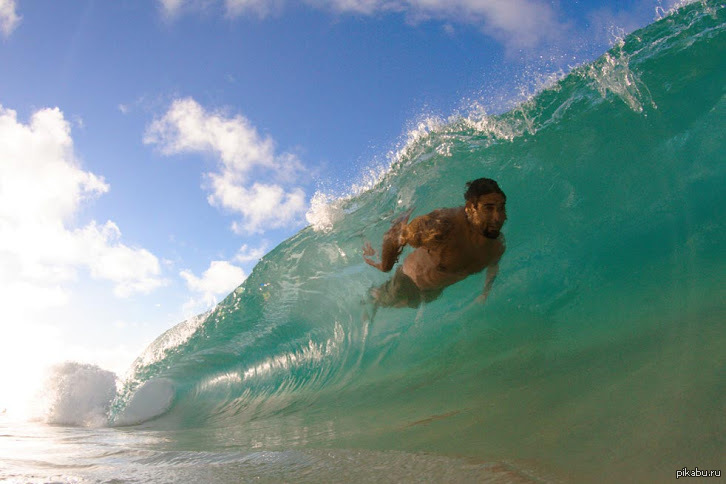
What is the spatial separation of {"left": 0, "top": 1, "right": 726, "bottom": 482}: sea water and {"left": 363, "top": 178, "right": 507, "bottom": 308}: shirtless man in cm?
92

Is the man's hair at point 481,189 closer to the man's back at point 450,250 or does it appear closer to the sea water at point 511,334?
the man's back at point 450,250

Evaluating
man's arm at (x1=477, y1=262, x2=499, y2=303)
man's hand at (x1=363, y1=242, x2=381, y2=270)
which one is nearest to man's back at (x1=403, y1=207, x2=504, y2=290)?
man's arm at (x1=477, y1=262, x2=499, y2=303)

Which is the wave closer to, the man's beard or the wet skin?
the wet skin

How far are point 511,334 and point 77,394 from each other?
7987mm

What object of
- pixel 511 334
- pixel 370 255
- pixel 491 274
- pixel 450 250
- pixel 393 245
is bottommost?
pixel 511 334

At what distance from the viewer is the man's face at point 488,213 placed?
335cm

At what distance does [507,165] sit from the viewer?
18.2 ft

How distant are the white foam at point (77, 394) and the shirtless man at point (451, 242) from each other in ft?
20.6

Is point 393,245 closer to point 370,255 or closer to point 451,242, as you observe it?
point 451,242

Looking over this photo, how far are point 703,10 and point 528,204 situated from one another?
280 centimetres

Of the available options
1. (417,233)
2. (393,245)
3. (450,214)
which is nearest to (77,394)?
(393,245)

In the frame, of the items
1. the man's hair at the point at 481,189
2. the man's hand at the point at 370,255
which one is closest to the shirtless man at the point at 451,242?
the man's hair at the point at 481,189

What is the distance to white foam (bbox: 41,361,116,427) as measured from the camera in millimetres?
7340

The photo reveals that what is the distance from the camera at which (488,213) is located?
337cm
